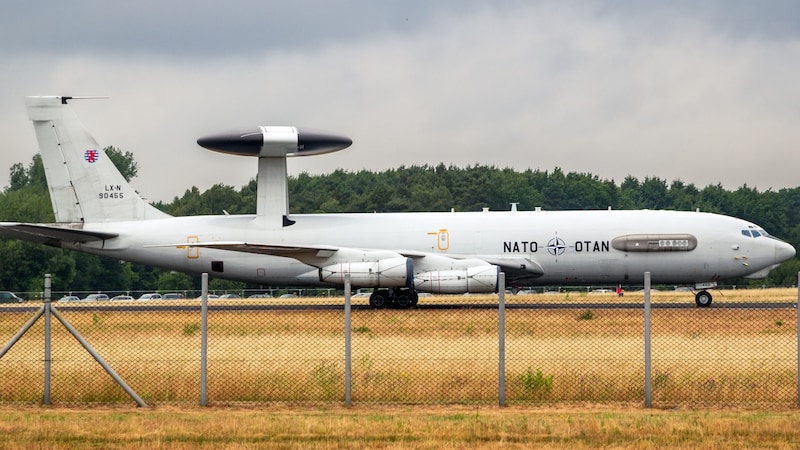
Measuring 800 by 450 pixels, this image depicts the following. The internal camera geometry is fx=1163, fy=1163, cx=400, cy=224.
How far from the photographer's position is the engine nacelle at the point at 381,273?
40750mm

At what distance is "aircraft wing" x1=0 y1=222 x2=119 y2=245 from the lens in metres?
42.6

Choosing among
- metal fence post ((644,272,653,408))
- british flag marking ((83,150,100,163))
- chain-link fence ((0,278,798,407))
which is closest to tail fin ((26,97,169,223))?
british flag marking ((83,150,100,163))

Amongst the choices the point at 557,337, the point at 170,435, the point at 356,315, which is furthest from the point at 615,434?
the point at 356,315

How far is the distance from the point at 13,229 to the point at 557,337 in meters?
23.8

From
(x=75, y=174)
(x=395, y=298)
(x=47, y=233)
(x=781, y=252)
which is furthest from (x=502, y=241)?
(x=75, y=174)

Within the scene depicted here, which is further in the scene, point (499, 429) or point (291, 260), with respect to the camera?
point (291, 260)

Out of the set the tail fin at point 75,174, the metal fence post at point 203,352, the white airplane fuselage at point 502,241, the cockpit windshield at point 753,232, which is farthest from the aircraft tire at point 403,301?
the metal fence post at point 203,352

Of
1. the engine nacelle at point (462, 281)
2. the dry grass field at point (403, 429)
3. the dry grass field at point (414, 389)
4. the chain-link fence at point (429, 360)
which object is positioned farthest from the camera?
the engine nacelle at point (462, 281)

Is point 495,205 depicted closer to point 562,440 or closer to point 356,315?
point 356,315

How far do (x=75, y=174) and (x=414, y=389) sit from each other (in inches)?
1206

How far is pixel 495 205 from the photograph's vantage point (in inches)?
5261

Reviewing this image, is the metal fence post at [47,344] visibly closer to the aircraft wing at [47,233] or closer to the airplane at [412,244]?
the airplane at [412,244]

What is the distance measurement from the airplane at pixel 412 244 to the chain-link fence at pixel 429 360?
5829 millimetres

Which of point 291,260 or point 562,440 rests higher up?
point 291,260
